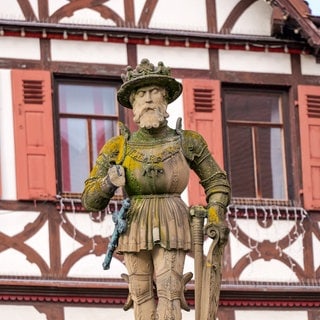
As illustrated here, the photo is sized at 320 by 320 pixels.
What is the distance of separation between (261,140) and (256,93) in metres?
0.73

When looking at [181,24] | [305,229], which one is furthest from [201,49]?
[305,229]

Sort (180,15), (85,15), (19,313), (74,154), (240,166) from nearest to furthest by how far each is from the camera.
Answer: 1. (19,313)
2. (74,154)
3. (85,15)
4. (240,166)
5. (180,15)

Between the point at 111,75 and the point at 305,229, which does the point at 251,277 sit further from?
the point at 111,75

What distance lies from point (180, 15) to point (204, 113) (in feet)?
5.02

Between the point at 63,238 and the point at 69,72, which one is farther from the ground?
the point at 69,72

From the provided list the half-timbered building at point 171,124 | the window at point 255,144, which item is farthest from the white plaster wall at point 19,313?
the window at point 255,144

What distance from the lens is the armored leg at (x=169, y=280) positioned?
18.6 meters

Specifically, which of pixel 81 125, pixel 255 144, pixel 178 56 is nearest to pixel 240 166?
pixel 255 144

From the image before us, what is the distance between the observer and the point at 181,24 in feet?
113

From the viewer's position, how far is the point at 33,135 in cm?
3319

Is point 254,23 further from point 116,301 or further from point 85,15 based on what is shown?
point 116,301

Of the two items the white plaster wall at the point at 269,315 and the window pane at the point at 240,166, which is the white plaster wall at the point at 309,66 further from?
the white plaster wall at the point at 269,315

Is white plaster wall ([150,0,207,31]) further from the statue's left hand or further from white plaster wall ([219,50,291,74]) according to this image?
the statue's left hand

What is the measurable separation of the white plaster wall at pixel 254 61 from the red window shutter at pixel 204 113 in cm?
63
